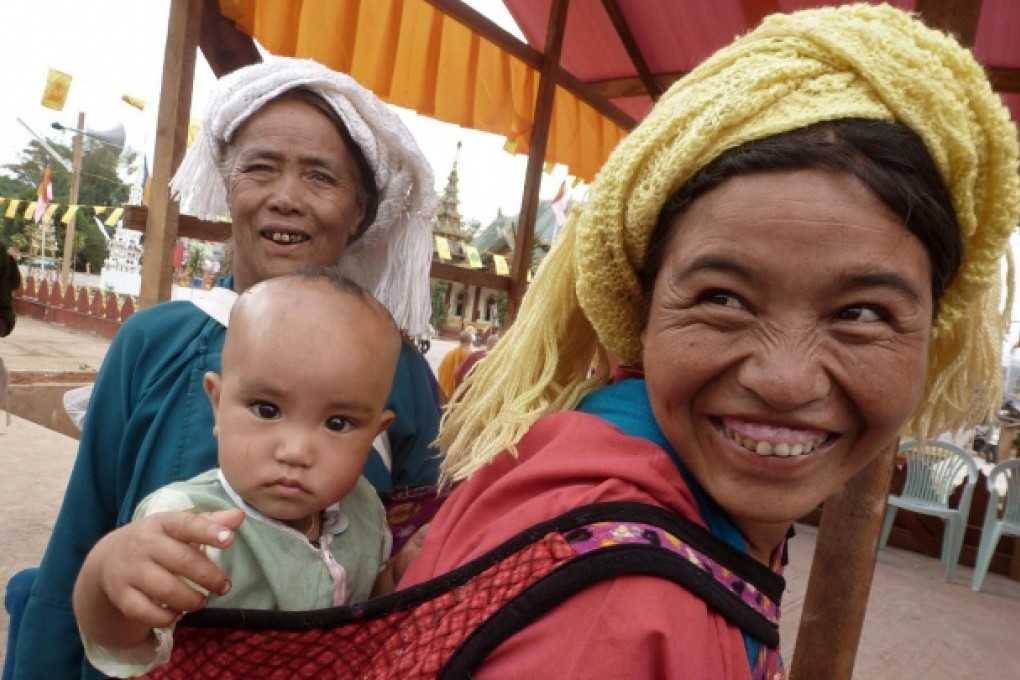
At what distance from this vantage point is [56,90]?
13938 millimetres

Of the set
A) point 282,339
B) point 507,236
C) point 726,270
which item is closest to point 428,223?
point 282,339

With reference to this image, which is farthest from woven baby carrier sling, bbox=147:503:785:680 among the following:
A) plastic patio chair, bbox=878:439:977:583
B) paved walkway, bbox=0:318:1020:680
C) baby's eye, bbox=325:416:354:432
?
plastic patio chair, bbox=878:439:977:583

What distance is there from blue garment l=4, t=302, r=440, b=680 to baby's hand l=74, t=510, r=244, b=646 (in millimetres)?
502

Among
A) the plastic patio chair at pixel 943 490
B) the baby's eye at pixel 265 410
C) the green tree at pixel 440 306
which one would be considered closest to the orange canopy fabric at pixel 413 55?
the baby's eye at pixel 265 410

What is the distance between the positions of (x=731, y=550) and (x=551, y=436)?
0.95 ft

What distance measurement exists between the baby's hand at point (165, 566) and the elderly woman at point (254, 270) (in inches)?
19.8

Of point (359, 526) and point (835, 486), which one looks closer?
point (835, 486)

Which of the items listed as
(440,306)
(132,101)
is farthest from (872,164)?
(440,306)

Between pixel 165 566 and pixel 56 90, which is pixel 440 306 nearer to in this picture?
pixel 56 90

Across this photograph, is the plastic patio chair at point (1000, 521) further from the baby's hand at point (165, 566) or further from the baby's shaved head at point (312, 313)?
the baby's hand at point (165, 566)

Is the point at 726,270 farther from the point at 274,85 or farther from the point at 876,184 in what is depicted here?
the point at 274,85

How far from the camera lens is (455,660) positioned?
771 millimetres

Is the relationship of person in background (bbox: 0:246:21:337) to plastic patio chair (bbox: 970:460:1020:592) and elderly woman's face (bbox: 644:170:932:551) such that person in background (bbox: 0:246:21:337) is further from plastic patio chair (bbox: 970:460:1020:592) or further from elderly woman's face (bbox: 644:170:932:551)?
plastic patio chair (bbox: 970:460:1020:592)

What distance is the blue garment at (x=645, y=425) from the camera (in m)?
0.93
